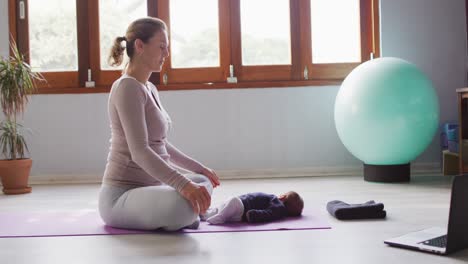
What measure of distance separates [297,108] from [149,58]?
232cm

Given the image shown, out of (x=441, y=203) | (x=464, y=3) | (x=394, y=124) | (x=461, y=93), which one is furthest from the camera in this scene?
Answer: (x=464, y=3)

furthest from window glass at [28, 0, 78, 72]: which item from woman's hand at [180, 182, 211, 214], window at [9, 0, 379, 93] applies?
woman's hand at [180, 182, 211, 214]

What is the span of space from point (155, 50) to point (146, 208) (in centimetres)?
67

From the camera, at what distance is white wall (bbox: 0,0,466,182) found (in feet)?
15.1

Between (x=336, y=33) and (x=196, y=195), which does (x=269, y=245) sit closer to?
(x=196, y=195)

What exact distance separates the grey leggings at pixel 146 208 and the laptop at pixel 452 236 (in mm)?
814

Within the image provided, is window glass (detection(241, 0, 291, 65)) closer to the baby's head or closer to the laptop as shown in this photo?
the baby's head

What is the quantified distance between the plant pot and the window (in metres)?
0.89

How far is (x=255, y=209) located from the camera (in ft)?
8.83

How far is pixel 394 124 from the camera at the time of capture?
12.1 ft

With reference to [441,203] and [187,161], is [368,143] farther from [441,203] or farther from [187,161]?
[187,161]

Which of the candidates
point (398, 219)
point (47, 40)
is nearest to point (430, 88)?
point (398, 219)

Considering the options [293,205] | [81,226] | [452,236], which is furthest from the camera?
[293,205]

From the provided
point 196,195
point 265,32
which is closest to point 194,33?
point 265,32
